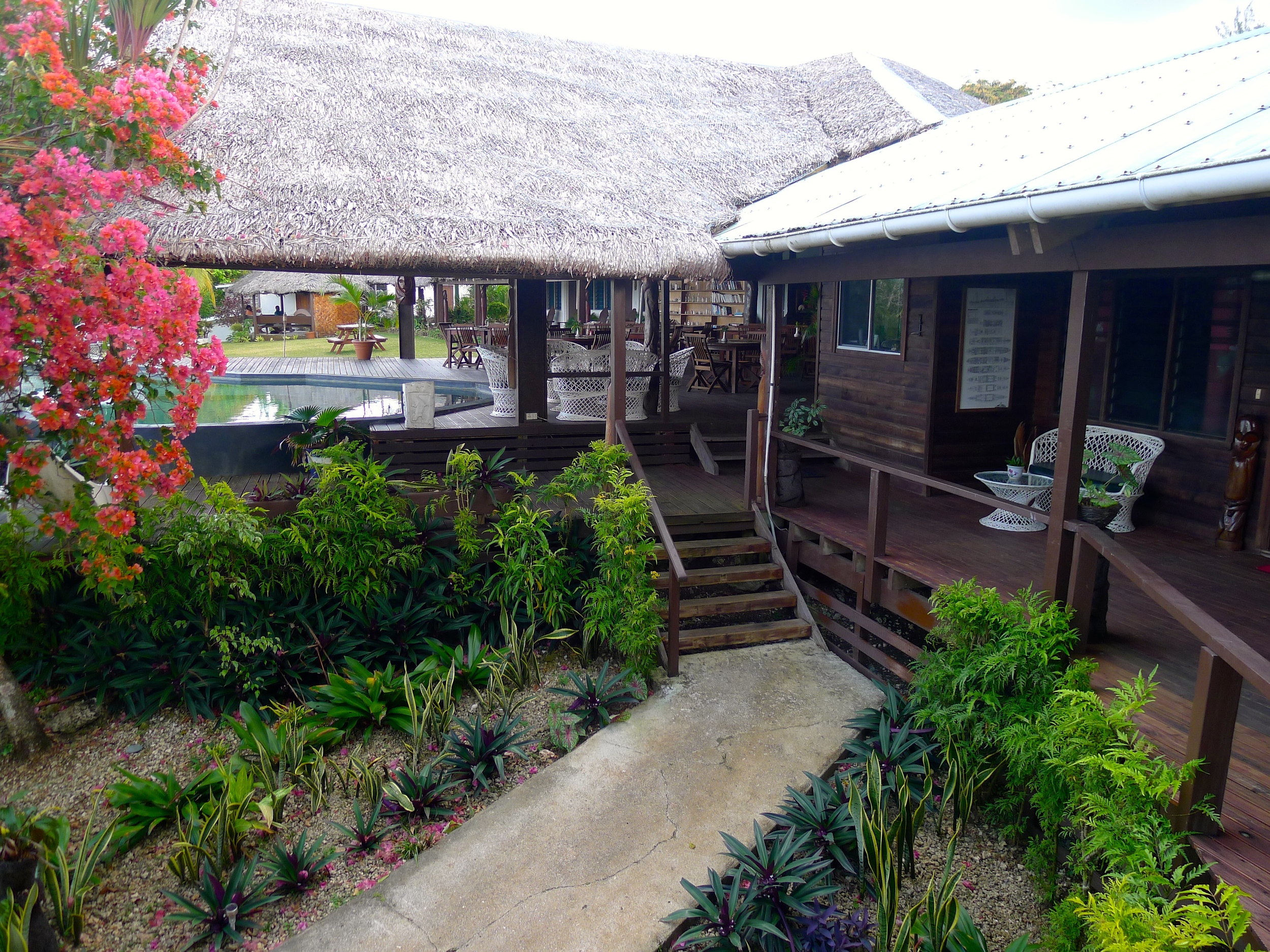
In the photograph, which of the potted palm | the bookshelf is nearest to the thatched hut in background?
the potted palm

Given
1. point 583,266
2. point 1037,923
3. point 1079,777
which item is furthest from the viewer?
point 583,266

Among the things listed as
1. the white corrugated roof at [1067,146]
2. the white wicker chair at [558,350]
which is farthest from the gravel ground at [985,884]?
the white wicker chair at [558,350]

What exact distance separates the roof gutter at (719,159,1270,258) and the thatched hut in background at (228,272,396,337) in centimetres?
1630

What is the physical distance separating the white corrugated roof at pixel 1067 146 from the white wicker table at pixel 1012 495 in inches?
81.8

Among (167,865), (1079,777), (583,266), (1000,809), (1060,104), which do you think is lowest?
(167,865)

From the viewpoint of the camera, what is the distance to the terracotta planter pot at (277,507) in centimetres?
598

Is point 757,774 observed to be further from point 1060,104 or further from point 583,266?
point 1060,104

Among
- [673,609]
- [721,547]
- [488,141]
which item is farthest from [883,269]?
[488,141]

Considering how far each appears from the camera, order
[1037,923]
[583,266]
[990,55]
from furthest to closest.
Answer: [990,55] < [583,266] < [1037,923]

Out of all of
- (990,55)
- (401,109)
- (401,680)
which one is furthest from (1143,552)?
(990,55)

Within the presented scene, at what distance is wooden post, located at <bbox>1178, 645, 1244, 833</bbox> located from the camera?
2889 mm

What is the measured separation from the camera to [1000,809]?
3980 mm

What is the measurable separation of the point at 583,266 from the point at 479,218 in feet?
2.78

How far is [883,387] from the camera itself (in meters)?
7.77
